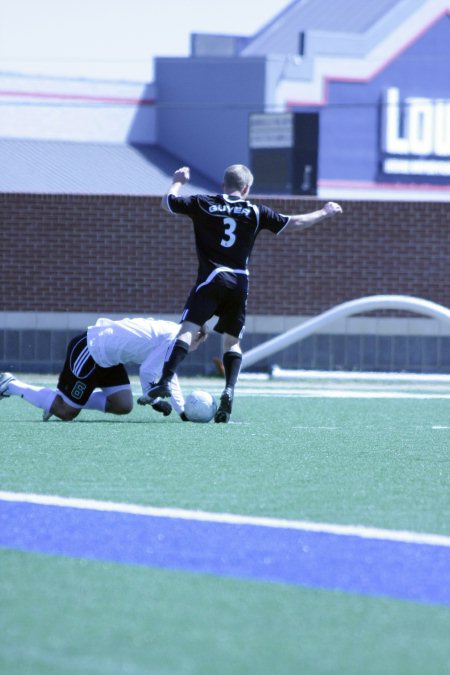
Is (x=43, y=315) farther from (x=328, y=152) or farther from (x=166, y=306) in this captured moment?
(x=328, y=152)

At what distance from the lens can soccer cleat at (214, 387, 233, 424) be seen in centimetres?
1147

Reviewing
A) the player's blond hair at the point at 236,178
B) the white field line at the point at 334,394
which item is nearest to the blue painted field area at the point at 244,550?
the player's blond hair at the point at 236,178

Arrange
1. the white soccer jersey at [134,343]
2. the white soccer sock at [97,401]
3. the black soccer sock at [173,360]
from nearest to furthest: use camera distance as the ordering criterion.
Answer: the white soccer jersey at [134,343]
the black soccer sock at [173,360]
the white soccer sock at [97,401]

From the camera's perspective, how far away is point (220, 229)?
454 inches

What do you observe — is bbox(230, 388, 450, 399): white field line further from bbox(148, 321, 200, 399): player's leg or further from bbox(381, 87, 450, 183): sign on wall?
bbox(381, 87, 450, 183): sign on wall

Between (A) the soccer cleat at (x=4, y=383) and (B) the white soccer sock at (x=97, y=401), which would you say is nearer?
(B) the white soccer sock at (x=97, y=401)

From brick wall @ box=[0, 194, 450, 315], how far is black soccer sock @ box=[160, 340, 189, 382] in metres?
9.52

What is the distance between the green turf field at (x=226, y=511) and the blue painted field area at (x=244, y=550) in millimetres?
161

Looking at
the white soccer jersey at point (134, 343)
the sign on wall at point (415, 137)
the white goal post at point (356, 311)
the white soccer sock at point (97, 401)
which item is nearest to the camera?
the white soccer jersey at point (134, 343)

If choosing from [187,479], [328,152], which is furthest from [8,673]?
[328,152]

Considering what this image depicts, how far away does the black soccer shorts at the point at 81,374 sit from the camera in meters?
10.9

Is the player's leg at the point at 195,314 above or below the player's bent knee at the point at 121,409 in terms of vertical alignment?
above

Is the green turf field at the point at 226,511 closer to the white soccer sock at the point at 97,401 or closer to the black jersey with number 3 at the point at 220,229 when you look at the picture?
the white soccer sock at the point at 97,401

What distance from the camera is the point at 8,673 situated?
4004 mm
